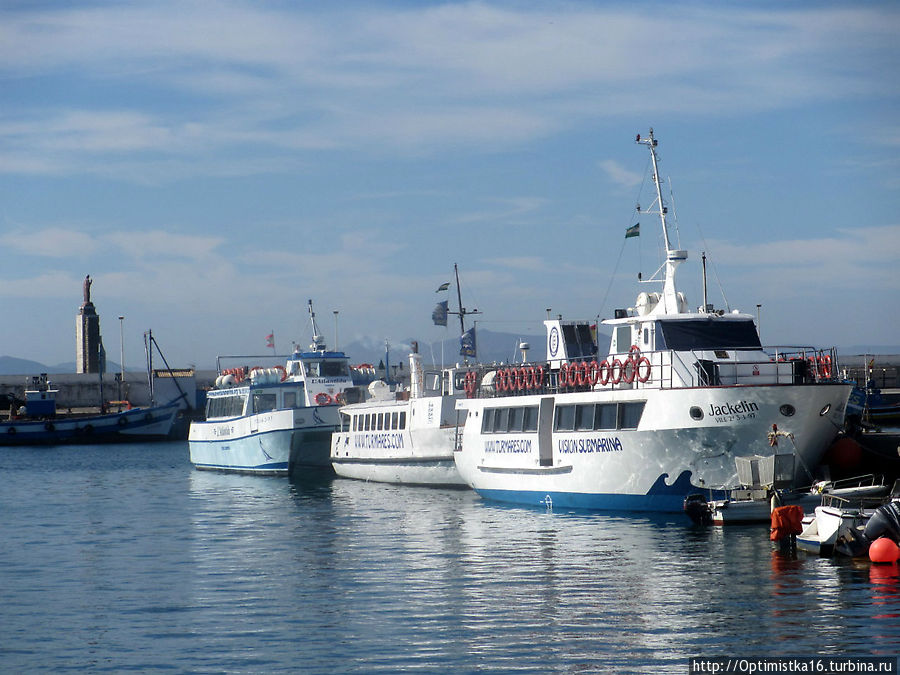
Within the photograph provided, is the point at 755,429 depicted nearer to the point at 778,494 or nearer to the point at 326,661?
the point at 778,494

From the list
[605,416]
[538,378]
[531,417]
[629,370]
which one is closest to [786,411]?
[629,370]

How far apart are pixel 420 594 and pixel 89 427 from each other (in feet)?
240

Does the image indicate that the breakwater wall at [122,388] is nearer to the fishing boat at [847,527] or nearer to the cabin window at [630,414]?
the cabin window at [630,414]

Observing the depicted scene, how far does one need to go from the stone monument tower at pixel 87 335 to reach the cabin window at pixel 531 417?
9602cm

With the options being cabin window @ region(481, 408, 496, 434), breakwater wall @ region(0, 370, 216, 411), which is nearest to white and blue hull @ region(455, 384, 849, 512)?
cabin window @ region(481, 408, 496, 434)

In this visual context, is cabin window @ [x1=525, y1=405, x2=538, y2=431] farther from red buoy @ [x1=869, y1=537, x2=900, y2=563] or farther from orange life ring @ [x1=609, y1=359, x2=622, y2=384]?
red buoy @ [x1=869, y1=537, x2=900, y2=563]

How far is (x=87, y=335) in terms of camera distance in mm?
123750

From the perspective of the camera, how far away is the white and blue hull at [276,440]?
53.0 meters

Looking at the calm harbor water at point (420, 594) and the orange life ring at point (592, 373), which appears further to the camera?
the orange life ring at point (592, 373)

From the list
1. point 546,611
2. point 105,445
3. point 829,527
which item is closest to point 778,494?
point 829,527

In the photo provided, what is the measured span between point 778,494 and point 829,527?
12.5 feet

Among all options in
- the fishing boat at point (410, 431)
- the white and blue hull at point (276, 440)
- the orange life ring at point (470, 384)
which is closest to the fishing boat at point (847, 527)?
the orange life ring at point (470, 384)

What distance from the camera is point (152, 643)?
1973 cm

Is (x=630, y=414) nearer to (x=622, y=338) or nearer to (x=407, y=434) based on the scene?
(x=622, y=338)
